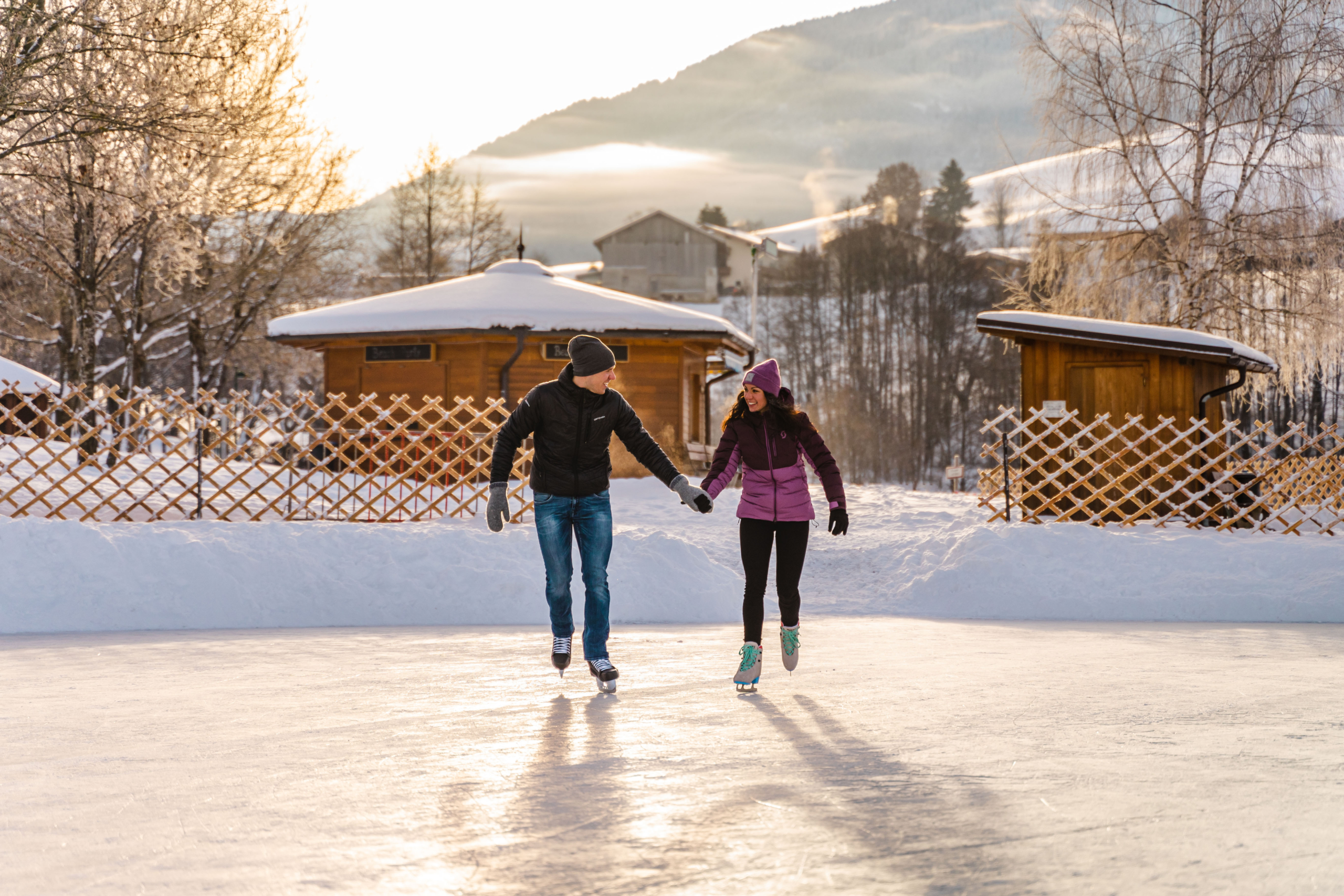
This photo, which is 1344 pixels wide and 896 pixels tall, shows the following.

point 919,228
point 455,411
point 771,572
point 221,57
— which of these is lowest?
point 771,572

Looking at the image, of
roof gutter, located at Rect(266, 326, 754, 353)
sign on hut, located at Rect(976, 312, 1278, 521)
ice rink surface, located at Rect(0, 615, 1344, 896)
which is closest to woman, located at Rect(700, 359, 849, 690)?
ice rink surface, located at Rect(0, 615, 1344, 896)

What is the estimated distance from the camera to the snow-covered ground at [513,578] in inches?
330

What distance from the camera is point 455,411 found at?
11797mm

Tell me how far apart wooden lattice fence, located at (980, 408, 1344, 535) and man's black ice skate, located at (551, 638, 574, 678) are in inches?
258

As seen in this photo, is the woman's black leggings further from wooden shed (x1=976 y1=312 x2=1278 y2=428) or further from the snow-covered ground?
wooden shed (x1=976 y1=312 x2=1278 y2=428)

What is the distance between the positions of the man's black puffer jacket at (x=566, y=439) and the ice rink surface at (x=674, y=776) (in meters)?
0.99

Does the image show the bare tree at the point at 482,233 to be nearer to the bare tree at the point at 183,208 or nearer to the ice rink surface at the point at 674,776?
the bare tree at the point at 183,208

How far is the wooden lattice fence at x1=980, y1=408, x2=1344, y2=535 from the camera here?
1157 cm

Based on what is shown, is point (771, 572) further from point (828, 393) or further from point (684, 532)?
point (828, 393)

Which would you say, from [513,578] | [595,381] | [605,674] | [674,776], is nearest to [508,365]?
[513,578]

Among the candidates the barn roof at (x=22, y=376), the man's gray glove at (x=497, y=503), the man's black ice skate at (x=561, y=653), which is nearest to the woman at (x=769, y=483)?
the man's black ice skate at (x=561, y=653)

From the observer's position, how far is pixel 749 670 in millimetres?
5418

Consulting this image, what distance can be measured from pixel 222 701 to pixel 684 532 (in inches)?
323

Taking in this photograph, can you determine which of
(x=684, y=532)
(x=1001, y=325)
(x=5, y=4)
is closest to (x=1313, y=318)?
(x=1001, y=325)
